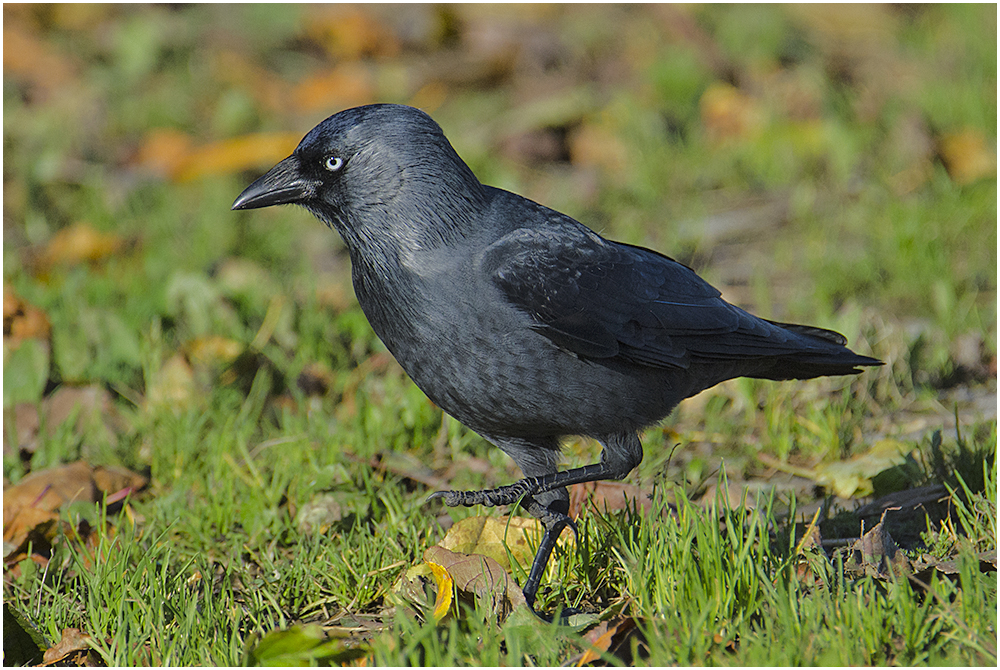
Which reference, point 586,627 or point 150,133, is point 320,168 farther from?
point 150,133

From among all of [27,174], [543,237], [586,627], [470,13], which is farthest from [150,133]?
[586,627]

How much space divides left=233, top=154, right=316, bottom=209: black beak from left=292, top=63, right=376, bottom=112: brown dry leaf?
4.14 m

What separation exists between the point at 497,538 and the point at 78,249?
11.0 feet

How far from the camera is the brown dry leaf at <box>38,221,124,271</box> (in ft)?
17.9

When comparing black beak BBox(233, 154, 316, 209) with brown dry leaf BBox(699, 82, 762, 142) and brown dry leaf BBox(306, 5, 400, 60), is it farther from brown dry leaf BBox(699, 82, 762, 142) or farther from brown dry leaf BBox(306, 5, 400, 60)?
brown dry leaf BBox(306, 5, 400, 60)

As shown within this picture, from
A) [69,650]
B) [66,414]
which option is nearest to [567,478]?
[69,650]

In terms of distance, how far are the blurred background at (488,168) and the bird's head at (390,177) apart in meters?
1.25

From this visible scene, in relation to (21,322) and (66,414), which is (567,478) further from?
(21,322)

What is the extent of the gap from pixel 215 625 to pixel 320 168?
1.42m

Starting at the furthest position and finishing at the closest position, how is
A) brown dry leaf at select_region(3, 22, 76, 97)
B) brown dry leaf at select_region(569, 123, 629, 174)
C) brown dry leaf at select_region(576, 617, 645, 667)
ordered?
1. brown dry leaf at select_region(3, 22, 76, 97)
2. brown dry leaf at select_region(569, 123, 629, 174)
3. brown dry leaf at select_region(576, 617, 645, 667)

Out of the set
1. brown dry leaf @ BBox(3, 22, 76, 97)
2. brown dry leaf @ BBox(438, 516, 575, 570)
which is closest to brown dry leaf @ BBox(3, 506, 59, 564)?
brown dry leaf @ BBox(438, 516, 575, 570)

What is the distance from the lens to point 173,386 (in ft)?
14.0

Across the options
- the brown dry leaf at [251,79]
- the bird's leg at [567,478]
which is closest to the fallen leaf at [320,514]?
the bird's leg at [567,478]

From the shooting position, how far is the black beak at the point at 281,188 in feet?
10.8
